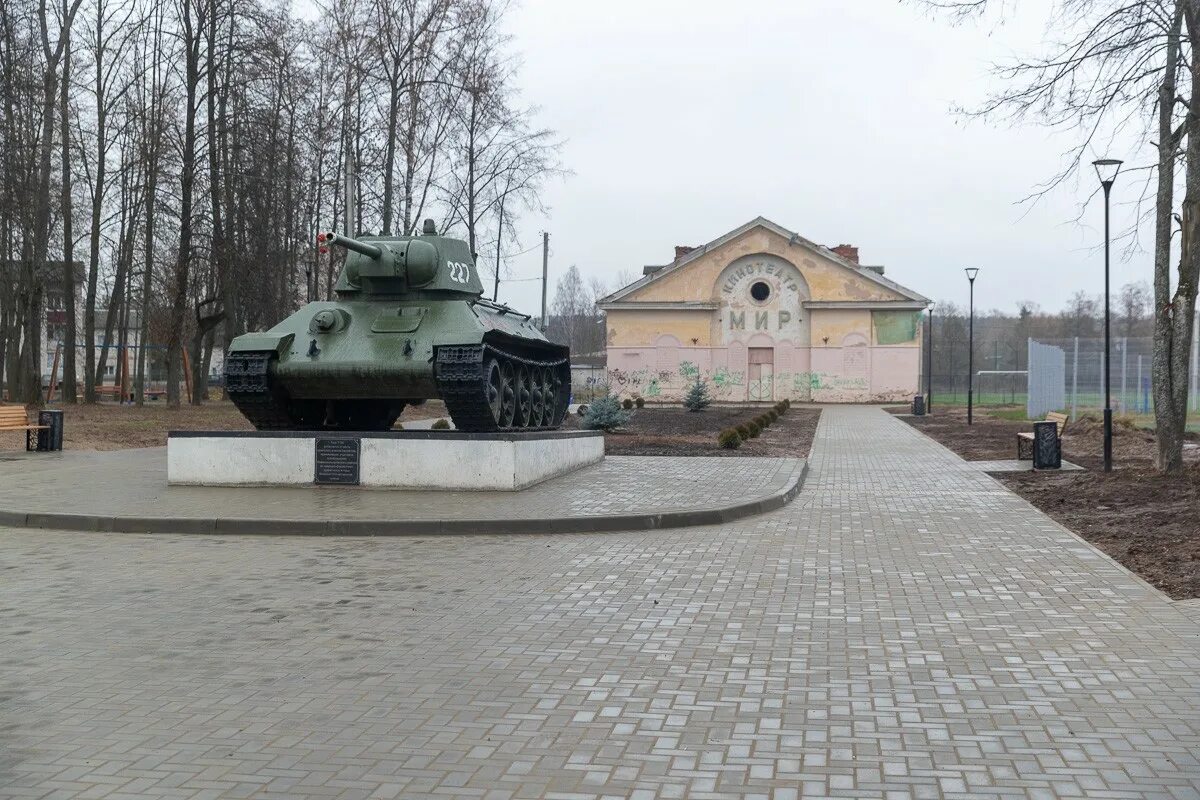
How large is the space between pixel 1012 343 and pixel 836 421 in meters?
62.4

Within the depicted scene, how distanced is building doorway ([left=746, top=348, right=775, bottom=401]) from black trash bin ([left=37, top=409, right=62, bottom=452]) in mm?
36610

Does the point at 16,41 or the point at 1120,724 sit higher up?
the point at 16,41

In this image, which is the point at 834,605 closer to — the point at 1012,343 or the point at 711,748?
the point at 711,748

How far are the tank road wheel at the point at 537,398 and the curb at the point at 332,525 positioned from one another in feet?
23.5

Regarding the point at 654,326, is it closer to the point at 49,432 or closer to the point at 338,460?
the point at 49,432

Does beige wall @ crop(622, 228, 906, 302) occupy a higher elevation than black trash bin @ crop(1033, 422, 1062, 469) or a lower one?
higher

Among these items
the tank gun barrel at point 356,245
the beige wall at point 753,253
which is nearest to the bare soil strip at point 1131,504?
the tank gun barrel at point 356,245

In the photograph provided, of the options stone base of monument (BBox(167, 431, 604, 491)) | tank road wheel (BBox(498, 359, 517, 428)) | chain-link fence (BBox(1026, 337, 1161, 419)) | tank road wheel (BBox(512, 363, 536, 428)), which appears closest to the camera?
stone base of monument (BBox(167, 431, 604, 491))

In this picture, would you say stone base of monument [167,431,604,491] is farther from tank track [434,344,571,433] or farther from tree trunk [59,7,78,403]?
tree trunk [59,7,78,403]

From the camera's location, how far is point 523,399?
61.2ft

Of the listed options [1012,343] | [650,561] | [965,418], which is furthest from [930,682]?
[1012,343]

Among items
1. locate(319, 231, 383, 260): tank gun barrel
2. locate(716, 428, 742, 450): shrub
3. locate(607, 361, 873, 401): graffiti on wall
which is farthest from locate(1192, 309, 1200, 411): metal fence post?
locate(319, 231, 383, 260): tank gun barrel

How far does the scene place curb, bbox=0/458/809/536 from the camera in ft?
38.2

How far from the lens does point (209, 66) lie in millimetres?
33250
